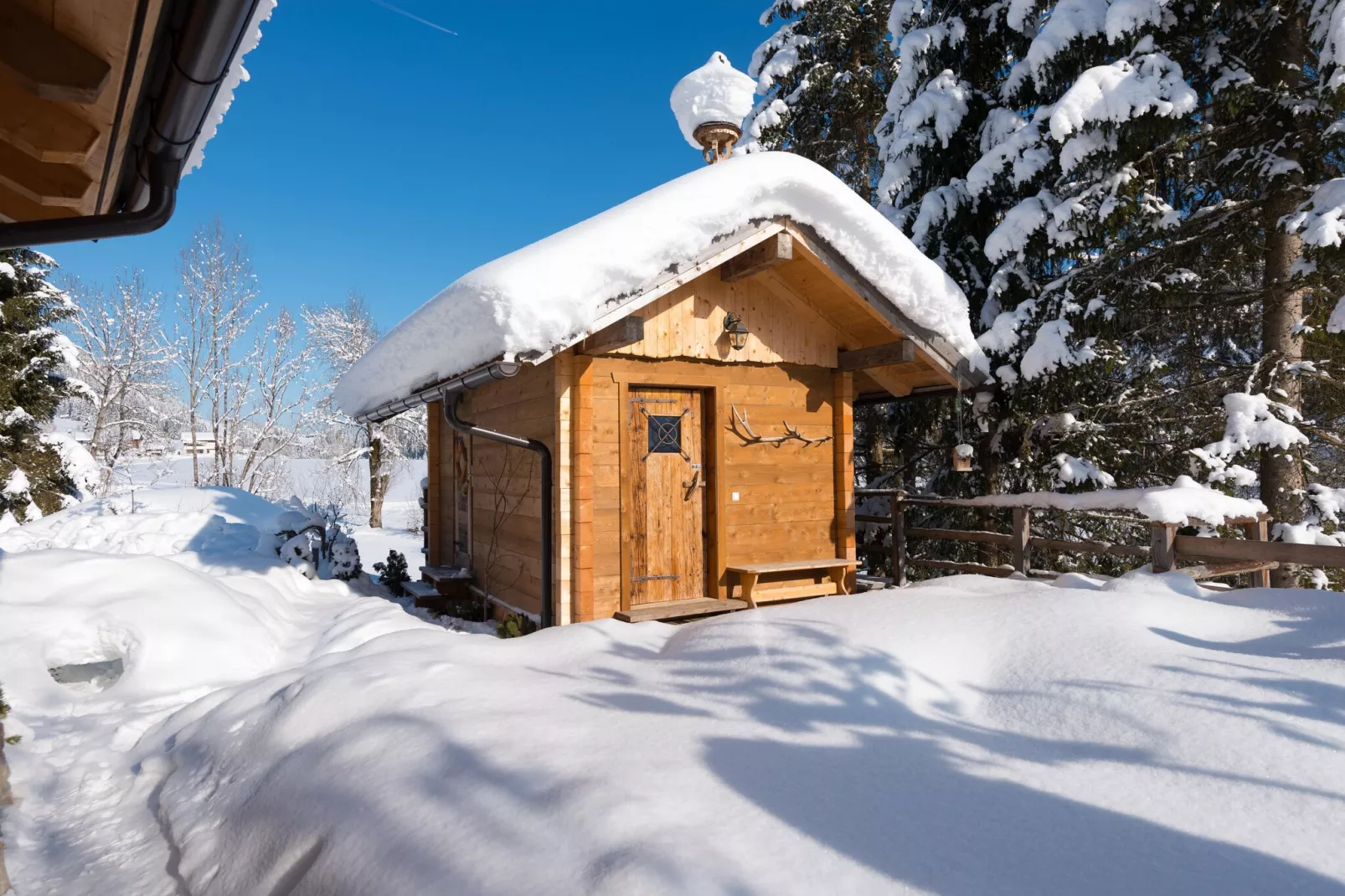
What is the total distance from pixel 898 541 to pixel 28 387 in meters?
15.4

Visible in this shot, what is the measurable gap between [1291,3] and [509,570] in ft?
35.0

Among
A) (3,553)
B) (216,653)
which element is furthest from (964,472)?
(3,553)

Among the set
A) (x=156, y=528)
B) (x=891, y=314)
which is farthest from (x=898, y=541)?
(x=156, y=528)

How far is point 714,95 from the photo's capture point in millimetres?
8680

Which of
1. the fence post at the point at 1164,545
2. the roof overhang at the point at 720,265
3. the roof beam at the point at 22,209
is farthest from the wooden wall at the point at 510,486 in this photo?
the fence post at the point at 1164,545

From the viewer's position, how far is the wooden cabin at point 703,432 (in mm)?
6844

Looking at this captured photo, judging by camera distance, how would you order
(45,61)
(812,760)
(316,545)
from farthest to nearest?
(316,545)
(812,760)
(45,61)

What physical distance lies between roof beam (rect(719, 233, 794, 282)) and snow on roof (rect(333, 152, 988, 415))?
0.85 feet

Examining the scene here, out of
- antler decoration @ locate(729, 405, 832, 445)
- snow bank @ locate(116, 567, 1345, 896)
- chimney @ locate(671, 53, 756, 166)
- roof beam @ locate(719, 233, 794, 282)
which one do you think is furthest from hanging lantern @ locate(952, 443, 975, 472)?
chimney @ locate(671, 53, 756, 166)

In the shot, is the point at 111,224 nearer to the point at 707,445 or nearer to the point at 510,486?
the point at 510,486

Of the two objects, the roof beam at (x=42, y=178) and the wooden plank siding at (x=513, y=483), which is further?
the wooden plank siding at (x=513, y=483)

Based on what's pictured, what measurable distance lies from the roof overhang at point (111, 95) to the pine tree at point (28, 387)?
12.3m

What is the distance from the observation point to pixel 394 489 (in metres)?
35.4

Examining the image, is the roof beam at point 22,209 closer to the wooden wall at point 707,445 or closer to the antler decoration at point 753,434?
the wooden wall at point 707,445
